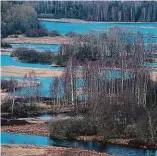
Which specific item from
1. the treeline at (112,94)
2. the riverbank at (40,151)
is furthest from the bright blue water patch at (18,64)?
the riverbank at (40,151)

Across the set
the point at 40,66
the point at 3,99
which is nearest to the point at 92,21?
the point at 40,66

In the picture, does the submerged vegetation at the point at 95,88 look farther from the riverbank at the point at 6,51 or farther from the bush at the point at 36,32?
the riverbank at the point at 6,51

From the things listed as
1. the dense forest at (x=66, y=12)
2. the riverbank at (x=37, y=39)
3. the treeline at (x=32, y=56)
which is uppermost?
the dense forest at (x=66, y=12)

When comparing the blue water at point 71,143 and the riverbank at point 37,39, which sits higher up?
the riverbank at point 37,39

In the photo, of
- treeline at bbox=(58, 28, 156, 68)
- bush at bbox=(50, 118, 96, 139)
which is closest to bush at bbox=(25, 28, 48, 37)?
treeline at bbox=(58, 28, 156, 68)

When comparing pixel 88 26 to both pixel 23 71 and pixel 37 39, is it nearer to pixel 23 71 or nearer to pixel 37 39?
pixel 37 39

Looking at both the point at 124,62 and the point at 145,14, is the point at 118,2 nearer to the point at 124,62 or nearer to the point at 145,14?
the point at 145,14
